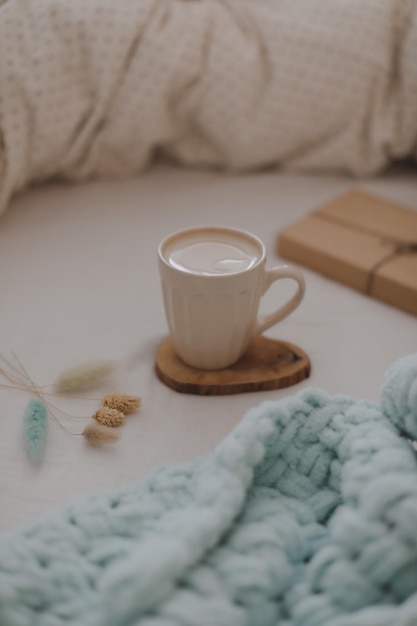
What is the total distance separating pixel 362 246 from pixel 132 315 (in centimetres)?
29

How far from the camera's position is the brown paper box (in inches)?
31.2

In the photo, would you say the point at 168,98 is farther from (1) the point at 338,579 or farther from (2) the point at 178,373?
(1) the point at 338,579

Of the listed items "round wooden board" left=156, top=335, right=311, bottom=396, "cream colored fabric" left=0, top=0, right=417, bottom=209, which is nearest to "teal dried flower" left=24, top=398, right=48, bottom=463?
"round wooden board" left=156, top=335, right=311, bottom=396

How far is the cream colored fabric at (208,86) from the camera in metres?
0.89

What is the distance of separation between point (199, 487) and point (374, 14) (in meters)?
0.75

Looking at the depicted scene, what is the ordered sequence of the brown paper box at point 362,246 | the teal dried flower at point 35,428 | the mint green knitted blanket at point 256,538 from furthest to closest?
the brown paper box at point 362,246 < the teal dried flower at point 35,428 < the mint green knitted blanket at point 256,538

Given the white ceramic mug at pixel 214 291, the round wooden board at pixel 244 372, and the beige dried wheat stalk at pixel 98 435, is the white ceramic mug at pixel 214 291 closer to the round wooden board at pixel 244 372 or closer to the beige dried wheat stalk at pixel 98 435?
the round wooden board at pixel 244 372

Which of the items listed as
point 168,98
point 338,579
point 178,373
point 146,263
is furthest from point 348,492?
point 168,98

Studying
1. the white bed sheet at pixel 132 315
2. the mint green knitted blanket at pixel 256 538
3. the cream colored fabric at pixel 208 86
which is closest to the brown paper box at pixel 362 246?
the white bed sheet at pixel 132 315

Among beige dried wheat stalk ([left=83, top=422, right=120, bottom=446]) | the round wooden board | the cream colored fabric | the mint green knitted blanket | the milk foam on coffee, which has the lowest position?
beige dried wheat stalk ([left=83, top=422, right=120, bottom=446])

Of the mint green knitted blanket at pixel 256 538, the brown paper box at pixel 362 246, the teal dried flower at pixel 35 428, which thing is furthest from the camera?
the brown paper box at pixel 362 246

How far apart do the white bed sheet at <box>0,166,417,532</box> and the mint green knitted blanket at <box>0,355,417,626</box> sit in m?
0.08

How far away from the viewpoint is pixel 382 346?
2.38 ft

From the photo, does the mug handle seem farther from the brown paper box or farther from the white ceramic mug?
the brown paper box
